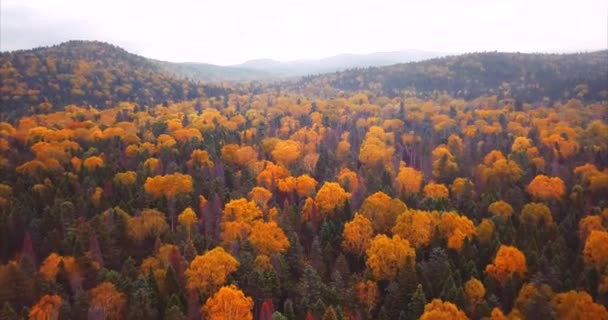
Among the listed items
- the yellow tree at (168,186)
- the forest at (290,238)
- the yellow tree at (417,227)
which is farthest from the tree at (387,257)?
the yellow tree at (168,186)

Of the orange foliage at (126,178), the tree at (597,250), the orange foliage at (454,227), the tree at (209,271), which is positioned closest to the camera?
the tree at (209,271)

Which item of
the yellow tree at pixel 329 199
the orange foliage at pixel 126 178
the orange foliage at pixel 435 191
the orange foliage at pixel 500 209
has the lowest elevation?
the orange foliage at pixel 500 209

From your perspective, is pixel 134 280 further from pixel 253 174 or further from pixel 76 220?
pixel 253 174

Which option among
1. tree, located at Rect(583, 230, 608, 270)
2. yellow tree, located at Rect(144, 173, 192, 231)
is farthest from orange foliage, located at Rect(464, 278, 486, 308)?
yellow tree, located at Rect(144, 173, 192, 231)

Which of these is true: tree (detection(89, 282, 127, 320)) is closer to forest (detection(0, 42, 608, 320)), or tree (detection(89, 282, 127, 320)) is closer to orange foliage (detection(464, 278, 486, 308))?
forest (detection(0, 42, 608, 320))

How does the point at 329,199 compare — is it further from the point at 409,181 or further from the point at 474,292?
the point at 474,292

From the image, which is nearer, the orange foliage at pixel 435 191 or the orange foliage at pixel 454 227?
the orange foliage at pixel 454 227

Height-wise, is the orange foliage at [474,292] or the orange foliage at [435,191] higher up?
the orange foliage at [435,191]

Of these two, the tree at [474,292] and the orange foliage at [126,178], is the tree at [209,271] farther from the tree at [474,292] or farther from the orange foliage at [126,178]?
the orange foliage at [126,178]
